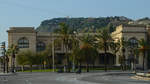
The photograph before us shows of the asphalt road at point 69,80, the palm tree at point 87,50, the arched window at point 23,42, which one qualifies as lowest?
the asphalt road at point 69,80

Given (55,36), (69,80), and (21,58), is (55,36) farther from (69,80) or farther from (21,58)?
(69,80)

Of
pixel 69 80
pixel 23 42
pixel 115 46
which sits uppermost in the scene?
pixel 23 42

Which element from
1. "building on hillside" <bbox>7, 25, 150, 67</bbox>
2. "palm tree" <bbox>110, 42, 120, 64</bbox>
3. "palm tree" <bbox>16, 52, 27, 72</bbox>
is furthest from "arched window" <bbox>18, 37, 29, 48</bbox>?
"palm tree" <bbox>110, 42, 120, 64</bbox>

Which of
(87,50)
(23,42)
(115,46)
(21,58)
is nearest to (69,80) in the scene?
(87,50)

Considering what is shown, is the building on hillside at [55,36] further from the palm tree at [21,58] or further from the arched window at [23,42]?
the palm tree at [21,58]

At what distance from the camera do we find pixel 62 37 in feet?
268

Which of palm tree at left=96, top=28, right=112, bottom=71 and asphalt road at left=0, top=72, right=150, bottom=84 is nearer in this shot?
asphalt road at left=0, top=72, right=150, bottom=84

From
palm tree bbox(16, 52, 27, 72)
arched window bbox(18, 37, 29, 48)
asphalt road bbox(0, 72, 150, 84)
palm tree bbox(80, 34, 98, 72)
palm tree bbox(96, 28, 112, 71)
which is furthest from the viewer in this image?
arched window bbox(18, 37, 29, 48)

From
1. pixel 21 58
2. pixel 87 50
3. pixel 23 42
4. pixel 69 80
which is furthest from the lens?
pixel 23 42

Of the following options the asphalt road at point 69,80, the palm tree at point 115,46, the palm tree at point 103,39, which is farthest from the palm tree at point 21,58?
the asphalt road at point 69,80

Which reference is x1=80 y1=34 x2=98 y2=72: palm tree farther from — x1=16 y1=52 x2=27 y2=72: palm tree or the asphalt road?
the asphalt road

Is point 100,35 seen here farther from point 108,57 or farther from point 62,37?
point 108,57

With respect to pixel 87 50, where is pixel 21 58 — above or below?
below

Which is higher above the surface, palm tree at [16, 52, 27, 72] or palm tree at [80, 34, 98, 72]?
palm tree at [80, 34, 98, 72]
